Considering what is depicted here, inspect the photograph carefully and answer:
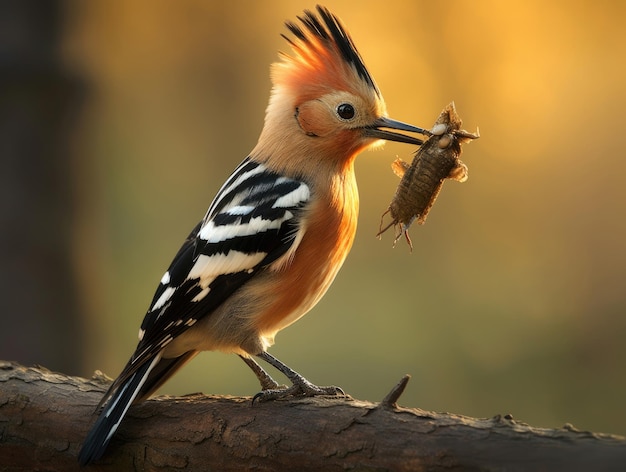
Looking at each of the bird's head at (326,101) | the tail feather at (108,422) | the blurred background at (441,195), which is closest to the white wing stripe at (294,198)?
the bird's head at (326,101)

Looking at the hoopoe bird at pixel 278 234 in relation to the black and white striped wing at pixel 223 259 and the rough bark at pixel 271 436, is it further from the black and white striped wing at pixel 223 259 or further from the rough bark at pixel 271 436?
the rough bark at pixel 271 436

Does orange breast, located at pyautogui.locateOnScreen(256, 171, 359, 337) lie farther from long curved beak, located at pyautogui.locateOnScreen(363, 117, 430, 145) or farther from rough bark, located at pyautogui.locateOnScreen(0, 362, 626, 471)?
rough bark, located at pyautogui.locateOnScreen(0, 362, 626, 471)

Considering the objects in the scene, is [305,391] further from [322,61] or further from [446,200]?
[446,200]

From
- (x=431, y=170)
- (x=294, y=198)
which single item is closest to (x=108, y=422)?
(x=294, y=198)

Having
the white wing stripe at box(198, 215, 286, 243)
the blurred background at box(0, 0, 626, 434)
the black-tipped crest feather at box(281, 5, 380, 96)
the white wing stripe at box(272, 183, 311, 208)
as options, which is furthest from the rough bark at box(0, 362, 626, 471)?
the blurred background at box(0, 0, 626, 434)

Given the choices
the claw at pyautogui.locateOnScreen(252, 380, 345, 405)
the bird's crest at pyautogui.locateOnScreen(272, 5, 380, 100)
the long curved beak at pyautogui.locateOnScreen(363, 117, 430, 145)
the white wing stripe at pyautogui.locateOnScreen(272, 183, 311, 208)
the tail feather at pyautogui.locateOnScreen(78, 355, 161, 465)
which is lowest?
the tail feather at pyautogui.locateOnScreen(78, 355, 161, 465)

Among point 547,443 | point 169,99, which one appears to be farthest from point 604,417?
point 169,99
